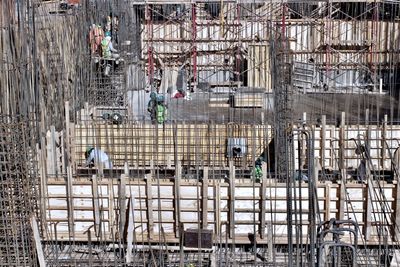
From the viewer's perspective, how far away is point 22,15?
7988 millimetres

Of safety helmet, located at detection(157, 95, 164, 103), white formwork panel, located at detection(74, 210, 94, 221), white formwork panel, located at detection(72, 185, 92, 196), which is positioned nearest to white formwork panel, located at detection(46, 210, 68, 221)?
white formwork panel, located at detection(74, 210, 94, 221)

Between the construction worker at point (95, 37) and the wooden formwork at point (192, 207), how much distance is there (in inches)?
262

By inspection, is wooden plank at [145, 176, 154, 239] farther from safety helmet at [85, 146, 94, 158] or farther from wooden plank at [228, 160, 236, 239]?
safety helmet at [85, 146, 94, 158]

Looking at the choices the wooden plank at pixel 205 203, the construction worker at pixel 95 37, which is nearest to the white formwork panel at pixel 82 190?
the wooden plank at pixel 205 203

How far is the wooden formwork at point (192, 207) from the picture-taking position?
823 centimetres

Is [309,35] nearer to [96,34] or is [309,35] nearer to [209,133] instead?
[96,34]

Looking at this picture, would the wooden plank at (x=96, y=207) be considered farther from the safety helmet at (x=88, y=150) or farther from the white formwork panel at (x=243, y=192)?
the safety helmet at (x=88, y=150)

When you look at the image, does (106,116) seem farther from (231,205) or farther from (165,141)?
(231,205)

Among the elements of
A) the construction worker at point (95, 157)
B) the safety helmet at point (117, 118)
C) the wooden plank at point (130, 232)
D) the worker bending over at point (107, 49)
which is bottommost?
the wooden plank at point (130, 232)

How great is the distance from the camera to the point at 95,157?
9.98m

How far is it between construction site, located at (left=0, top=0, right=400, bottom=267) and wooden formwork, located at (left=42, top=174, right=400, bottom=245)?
18mm

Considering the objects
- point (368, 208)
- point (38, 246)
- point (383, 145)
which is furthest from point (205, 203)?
point (383, 145)

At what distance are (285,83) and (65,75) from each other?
13.4 ft

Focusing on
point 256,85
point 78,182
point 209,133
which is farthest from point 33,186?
point 256,85
